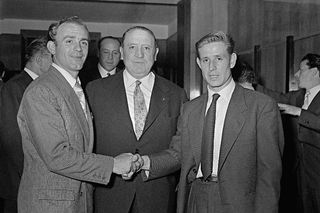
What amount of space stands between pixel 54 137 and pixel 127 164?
42 centimetres

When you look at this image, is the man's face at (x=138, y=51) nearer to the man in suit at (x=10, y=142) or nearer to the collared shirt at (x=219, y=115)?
the collared shirt at (x=219, y=115)

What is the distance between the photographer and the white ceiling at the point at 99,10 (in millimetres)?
7092

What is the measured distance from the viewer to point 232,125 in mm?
2215

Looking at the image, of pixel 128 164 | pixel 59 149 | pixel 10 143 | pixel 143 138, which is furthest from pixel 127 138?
pixel 10 143

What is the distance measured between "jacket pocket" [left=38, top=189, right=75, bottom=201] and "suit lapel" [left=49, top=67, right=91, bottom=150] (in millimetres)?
238

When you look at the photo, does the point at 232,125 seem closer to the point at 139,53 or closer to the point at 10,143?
the point at 139,53

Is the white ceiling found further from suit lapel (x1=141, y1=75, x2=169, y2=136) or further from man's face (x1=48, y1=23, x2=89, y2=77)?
man's face (x1=48, y1=23, x2=89, y2=77)

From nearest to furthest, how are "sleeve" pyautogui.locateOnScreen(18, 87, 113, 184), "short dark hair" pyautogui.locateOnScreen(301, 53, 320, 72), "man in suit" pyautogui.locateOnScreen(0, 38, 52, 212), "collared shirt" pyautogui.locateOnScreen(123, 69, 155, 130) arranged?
"sleeve" pyautogui.locateOnScreen(18, 87, 113, 184) → "collared shirt" pyautogui.locateOnScreen(123, 69, 155, 130) → "man in suit" pyautogui.locateOnScreen(0, 38, 52, 212) → "short dark hair" pyautogui.locateOnScreen(301, 53, 320, 72)

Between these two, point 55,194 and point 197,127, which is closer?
point 55,194

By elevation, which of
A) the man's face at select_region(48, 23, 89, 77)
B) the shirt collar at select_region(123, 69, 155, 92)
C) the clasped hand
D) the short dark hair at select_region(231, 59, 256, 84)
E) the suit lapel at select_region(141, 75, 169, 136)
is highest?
the short dark hair at select_region(231, 59, 256, 84)

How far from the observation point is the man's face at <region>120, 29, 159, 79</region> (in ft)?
8.56

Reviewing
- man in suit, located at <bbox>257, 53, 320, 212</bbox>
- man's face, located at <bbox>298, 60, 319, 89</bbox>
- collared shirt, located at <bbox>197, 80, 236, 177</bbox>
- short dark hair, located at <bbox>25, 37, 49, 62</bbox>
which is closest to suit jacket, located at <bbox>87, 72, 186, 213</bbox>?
collared shirt, located at <bbox>197, 80, 236, 177</bbox>

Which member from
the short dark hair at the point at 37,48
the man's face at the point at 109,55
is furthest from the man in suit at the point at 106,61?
the short dark hair at the point at 37,48

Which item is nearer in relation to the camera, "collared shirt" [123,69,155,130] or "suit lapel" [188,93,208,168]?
"suit lapel" [188,93,208,168]
